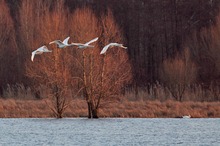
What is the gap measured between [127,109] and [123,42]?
20.6m

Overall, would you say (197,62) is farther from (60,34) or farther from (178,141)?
(178,141)

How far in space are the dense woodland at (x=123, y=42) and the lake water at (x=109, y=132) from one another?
164 cm

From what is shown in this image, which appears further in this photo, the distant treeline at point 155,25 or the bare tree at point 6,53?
the distant treeline at point 155,25

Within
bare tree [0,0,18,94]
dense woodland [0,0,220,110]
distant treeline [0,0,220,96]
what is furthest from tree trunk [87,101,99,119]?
distant treeline [0,0,220,96]

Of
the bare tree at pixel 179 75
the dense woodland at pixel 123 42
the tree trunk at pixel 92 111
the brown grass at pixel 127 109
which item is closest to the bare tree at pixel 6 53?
the dense woodland at pixel 123 42

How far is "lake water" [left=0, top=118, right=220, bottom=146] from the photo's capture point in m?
21.8

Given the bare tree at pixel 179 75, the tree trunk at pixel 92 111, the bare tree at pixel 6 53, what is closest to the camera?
the tree trunk at pixel 92 111

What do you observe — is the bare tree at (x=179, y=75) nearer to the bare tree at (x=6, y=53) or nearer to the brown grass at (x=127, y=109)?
the brown grass at (x=127, y=109)

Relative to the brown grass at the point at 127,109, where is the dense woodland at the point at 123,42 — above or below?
above

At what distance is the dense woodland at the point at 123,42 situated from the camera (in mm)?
29719

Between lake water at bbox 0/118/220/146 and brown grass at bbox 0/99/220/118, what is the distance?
0.40m

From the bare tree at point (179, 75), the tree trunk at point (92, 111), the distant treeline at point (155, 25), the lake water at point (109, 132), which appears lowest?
the lake water at point (109, 132)

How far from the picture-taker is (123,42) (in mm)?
51344

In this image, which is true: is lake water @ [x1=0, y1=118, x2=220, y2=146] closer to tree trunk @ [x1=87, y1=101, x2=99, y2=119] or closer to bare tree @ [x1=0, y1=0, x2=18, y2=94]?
tree trunk @ [x1=87, y1=101, x2=99, y2=119]
